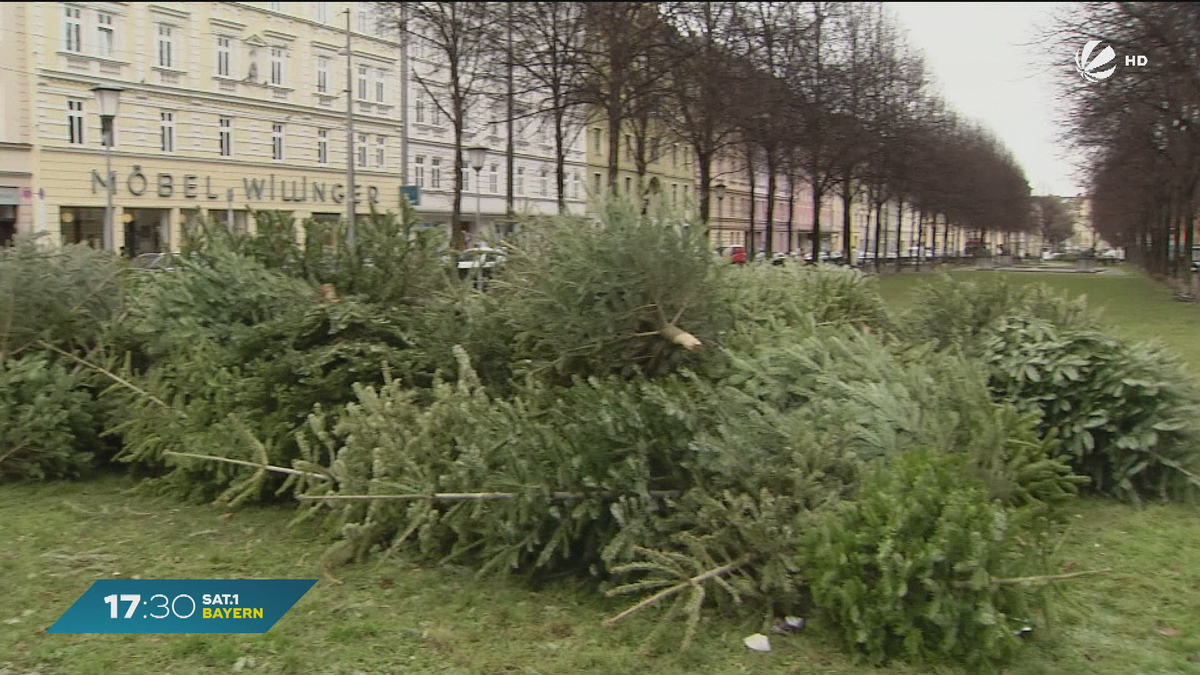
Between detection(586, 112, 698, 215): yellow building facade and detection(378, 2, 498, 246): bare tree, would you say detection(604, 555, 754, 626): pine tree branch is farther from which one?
detection(378, 2, 498, 246): bare tree

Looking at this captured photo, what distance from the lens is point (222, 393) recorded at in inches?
268

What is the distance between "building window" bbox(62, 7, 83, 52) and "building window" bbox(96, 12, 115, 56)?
73 cm

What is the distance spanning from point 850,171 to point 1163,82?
54.0 ft

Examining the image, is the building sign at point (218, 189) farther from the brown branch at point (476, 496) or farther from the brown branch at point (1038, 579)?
the brown branch at point (1038, 579)

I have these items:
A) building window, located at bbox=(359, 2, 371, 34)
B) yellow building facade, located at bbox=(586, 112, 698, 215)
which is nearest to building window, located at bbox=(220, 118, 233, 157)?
building window, located at bbox=(359, 2, 371, 34)

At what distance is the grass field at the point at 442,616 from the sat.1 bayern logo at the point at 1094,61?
661 inches

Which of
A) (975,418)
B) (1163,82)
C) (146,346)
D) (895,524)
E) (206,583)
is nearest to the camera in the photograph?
(895,524)

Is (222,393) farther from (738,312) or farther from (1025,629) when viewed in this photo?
(1025,629)

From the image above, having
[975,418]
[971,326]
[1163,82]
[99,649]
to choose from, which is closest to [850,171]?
[1163,82]

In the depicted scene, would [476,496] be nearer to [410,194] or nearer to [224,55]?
[410,194]

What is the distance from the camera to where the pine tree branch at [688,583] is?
4.56 meters

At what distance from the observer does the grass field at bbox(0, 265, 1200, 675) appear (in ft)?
14.1

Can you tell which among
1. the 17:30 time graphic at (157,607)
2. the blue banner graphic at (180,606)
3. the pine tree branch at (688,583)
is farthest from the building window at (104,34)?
the pine tree branch at (688,583)

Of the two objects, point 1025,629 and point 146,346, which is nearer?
point 1025,629
